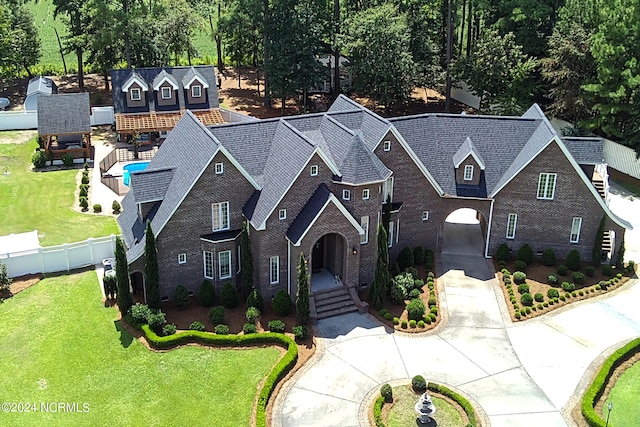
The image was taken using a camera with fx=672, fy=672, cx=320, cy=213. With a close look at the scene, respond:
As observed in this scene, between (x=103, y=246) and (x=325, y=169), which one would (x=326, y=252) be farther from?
(x=103, y=246)

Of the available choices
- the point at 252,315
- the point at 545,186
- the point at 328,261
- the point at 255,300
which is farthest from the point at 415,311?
the point at 545,186

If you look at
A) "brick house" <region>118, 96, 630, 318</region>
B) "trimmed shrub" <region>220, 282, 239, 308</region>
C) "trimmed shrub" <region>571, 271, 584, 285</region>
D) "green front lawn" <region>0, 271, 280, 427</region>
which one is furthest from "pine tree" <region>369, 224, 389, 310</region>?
"trimmed shrub" <region>571, 271, 584, 285</region>

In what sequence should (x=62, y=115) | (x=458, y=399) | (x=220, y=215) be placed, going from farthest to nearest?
(x=62, y=115) → (x=220, y=215) → (x=458, y=399)

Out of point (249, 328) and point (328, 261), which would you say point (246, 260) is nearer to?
point (249, 328)

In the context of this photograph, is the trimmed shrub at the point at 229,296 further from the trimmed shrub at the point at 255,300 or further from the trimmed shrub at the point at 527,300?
the trimmed shrub at the point at 527,300

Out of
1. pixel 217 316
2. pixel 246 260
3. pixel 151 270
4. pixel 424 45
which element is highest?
pixel 424 45

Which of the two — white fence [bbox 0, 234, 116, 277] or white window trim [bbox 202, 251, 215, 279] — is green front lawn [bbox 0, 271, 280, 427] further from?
white window trim [bbox 202, 251, 215, 279]

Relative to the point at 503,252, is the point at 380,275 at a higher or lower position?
higher
